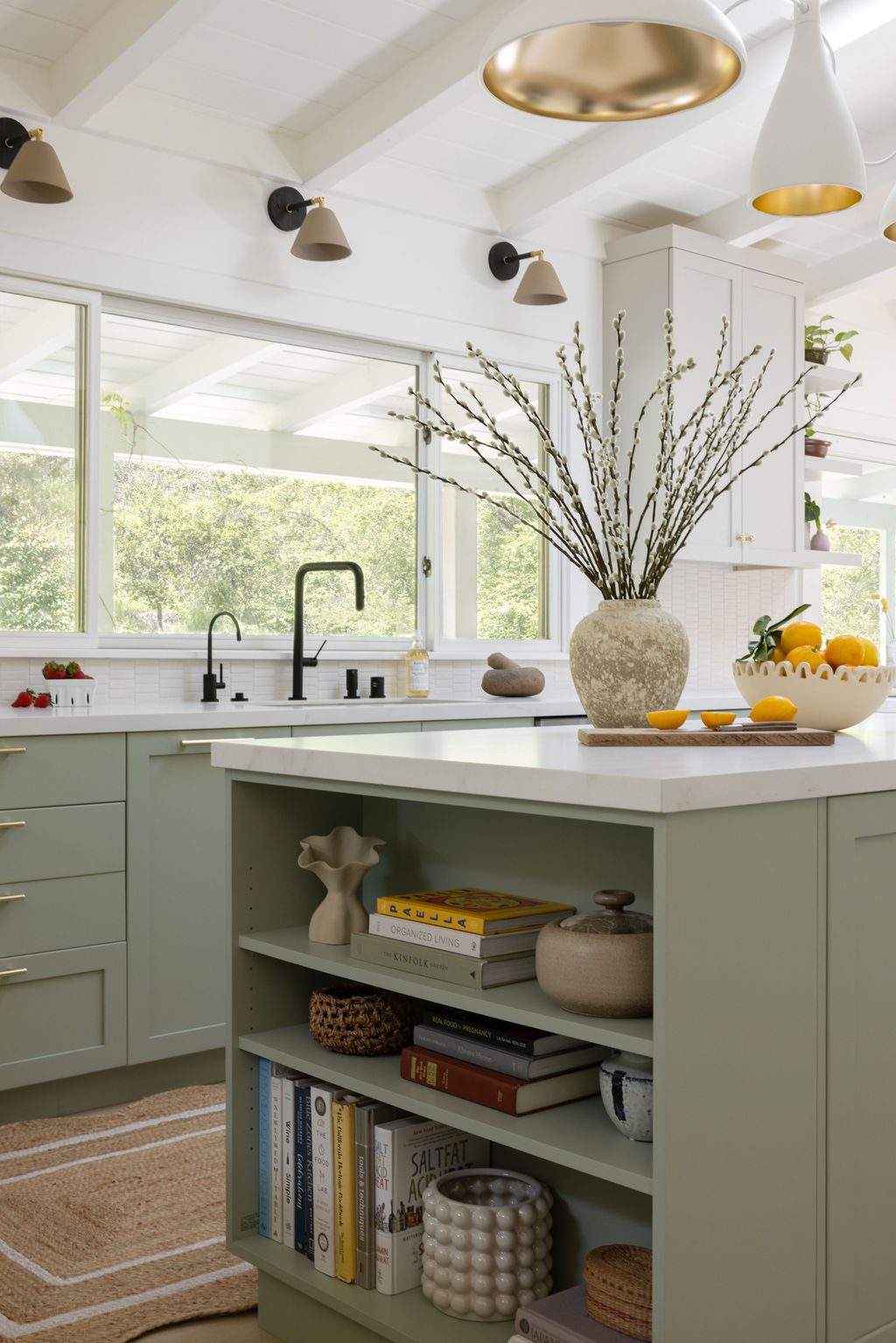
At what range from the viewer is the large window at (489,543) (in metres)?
4.81

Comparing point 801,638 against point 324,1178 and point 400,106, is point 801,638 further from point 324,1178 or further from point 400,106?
point 400,106

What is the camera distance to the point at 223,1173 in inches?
105

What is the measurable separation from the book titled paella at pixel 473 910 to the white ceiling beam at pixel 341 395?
276 cm

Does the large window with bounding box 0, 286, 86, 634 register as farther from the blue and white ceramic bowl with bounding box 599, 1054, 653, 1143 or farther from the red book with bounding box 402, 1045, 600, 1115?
the blue and white ceramic bowl with bounding box 599, 1054, 653, 1143

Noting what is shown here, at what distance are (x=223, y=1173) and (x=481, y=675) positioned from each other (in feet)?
8.14

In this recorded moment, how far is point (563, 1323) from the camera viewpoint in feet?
5.08

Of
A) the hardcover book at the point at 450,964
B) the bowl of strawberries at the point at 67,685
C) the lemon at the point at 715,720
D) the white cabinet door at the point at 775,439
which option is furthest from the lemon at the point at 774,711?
the white cabinet door at the point at 775,439

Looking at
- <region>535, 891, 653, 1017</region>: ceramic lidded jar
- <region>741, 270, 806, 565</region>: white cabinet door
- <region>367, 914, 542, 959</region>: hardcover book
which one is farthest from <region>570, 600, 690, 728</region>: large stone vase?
<region>741, 270, 806, 565</region>: white cabinet door

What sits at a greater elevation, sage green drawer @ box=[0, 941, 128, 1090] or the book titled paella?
the book titled paella

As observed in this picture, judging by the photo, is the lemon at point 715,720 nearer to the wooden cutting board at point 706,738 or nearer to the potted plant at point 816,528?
the wooden cutting board at point 706,738

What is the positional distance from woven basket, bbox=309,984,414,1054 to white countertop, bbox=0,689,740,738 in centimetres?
127

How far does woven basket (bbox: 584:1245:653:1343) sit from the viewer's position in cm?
150

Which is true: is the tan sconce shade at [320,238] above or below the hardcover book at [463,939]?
above

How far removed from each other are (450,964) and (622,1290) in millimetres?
457
